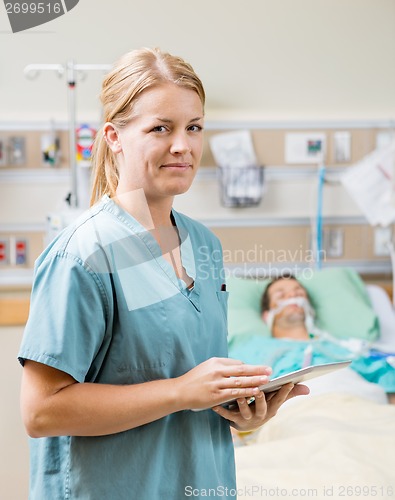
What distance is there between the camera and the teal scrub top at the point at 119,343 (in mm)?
901

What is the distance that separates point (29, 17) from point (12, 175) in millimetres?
700

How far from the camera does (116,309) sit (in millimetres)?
939

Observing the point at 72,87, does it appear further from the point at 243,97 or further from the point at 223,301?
the point at 223,301

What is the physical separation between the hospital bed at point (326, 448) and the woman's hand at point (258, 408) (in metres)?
0.59

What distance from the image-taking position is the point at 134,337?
0.94 meters

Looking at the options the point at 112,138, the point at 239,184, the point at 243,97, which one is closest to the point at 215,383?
the point at 112,138

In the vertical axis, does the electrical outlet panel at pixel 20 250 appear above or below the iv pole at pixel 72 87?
below

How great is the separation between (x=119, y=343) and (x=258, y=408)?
25 cm

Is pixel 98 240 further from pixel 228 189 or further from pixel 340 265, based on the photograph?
pixel 340 265

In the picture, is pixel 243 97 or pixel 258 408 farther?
pixel 243 97

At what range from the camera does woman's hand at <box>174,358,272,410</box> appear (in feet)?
3.00

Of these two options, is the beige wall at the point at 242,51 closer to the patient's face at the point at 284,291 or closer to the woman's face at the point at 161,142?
the patient's face at the point at 284,291

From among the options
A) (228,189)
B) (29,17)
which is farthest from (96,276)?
(29,17)

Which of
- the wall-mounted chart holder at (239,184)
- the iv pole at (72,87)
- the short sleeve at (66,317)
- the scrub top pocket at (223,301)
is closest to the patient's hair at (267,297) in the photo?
the wall-mounted chart holder at (239,184)
